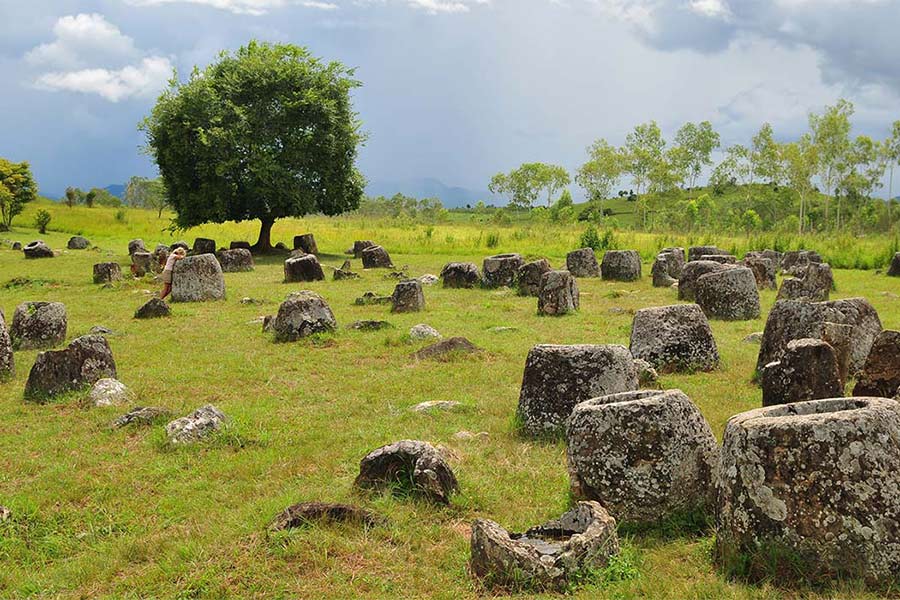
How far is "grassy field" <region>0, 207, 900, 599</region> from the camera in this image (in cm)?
549

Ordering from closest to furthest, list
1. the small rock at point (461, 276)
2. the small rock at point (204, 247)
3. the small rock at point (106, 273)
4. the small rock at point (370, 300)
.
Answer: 1. the small rock at point (370, 300)
2. the small rock at point (461, 276)
3. the small rock at point (106, 273)
4. the small rock at point (204, 247)

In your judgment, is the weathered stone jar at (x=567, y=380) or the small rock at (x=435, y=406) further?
the small rock at (x=435, y=406)

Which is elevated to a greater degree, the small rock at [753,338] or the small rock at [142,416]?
the small rock at [753,338]

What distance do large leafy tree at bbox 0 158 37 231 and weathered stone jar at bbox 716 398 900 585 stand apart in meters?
57.6

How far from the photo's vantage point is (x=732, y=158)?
319 feet

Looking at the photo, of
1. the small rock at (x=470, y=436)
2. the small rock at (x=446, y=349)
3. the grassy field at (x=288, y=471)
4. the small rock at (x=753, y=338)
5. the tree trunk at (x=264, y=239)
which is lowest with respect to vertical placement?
the grassy field at (x=288, y=471)

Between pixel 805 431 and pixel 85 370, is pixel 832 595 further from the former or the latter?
pixel 85 370

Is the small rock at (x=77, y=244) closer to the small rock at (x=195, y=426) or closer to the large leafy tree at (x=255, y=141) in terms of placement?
the large leafy tree at (x=255, y=141)

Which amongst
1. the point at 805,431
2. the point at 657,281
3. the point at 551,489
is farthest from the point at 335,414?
the point at 657,281

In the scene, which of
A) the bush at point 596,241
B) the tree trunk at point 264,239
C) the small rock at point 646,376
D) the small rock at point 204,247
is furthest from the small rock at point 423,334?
the tree trunk at point 264,239

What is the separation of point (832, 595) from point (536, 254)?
33.0 metres

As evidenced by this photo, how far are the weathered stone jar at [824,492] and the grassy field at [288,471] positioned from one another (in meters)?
0.22

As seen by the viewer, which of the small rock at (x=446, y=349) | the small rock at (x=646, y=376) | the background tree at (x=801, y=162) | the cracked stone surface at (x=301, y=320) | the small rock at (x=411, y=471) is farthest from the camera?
the background tree at (x=801, y=162)

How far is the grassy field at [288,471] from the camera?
5.49m
